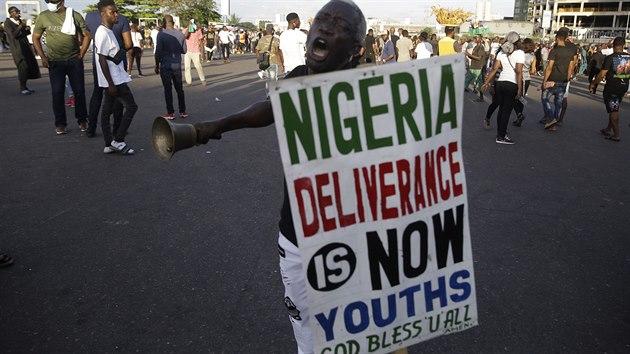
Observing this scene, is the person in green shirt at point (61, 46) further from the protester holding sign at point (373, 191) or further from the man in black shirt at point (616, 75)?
the man in black shirt at point (616, 75)

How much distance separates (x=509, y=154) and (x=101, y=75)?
217 inches

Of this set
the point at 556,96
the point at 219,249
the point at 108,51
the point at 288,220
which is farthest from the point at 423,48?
the point at 288,220

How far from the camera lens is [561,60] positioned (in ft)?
28.6

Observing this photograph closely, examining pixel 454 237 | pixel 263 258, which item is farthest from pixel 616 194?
pixel 454 237

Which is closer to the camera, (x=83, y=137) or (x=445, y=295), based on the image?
(x=445, y=295)

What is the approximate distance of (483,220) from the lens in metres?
4.54

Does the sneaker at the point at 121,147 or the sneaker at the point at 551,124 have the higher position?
the sneaker at the point at 121,147

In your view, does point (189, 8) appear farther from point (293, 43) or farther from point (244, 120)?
point (244, 120)

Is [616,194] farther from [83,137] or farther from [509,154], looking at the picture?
[83,137]

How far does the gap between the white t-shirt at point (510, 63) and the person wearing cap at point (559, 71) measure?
4.14ft

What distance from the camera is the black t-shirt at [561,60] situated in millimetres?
8664

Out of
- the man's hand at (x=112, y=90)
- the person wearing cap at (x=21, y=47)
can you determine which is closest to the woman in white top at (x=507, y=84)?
the man's hand at (x=112, y=90)

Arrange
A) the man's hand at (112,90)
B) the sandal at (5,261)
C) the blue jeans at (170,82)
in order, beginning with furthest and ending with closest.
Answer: the blue jeans at (170,82) → the man's hand at (112,90) → the sandal at (5,261)

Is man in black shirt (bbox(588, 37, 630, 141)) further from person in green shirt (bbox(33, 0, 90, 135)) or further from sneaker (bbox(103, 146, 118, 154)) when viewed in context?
person in green shirt (bbox(33, 0, 90, 135))
